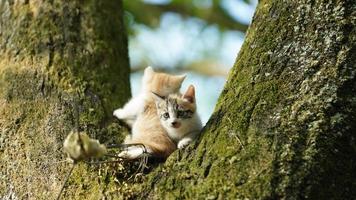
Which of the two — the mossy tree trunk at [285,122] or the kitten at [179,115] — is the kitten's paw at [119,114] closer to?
the kitten at [179,115]

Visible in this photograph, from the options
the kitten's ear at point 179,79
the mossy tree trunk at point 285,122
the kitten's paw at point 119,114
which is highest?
the mossy tree trunk at point 285,122

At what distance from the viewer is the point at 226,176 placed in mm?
2865

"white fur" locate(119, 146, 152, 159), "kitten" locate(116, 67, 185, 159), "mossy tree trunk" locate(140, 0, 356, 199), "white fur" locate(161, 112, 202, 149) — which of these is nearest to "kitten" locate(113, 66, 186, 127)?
"kitten" locate(116, 67, 185, 159)

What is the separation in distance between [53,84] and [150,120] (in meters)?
0.77

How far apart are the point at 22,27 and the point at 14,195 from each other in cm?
151

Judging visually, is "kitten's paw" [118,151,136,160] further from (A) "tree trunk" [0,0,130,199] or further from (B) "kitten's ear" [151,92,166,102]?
(B) "kitten's ear" [151,92,166,102]

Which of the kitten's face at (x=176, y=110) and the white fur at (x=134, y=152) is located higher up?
the white fur at (x=134, y=152)

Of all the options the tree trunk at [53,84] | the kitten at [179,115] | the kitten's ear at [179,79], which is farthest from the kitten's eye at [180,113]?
the kitten's ear at [179,79]

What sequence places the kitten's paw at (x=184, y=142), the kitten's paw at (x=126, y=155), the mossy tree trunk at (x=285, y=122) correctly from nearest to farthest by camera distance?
the mossy tree trunk at (x=285, y=122) → the kitten's paw at (x=126, y=155) → the kitten's paw at (x=184, y=142)

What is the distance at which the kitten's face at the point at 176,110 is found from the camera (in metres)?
4.25

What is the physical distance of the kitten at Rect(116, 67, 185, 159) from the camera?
363 cm

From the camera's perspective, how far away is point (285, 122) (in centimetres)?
296

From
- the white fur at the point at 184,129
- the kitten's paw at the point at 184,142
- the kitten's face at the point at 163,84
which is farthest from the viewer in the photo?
the kitten's face at the point at 163,84

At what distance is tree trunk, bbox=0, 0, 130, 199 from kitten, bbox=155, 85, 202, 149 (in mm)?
346
